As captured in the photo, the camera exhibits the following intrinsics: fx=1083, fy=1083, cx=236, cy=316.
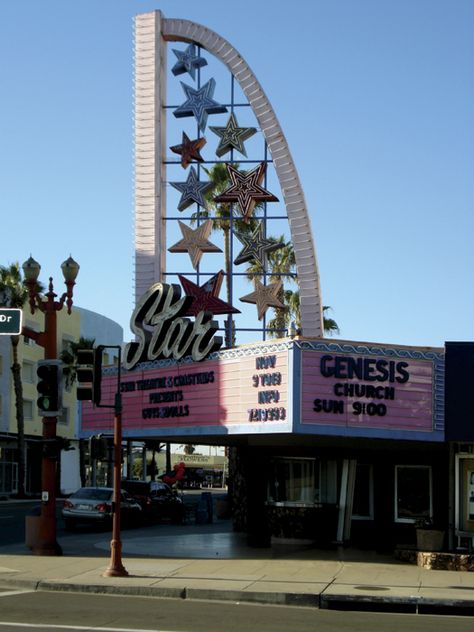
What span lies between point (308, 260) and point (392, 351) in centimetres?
966

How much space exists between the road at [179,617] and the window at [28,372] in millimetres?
55382

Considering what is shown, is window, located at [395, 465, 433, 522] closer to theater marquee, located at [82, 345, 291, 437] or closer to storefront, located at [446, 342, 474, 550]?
storefront, located at [446, 342, 474, 550]

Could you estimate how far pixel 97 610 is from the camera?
16.9 metres

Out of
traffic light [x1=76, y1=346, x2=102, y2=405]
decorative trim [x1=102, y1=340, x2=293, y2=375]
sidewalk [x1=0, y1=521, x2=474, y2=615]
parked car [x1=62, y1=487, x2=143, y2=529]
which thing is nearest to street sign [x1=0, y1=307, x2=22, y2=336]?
traffic light [x1=76, y1=346, x2=102, y2=405]

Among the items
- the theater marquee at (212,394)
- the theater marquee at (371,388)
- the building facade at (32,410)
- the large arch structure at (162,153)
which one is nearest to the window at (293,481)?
the theater marquee at (212,394)

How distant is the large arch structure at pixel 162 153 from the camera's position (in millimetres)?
34500

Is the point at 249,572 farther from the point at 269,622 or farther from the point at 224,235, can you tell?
the point at 224,235

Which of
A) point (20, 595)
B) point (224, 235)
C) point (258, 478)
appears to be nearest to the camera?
point (20, 595)

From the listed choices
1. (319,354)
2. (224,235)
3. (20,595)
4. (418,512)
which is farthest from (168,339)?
(224,235)

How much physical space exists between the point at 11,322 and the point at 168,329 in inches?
268

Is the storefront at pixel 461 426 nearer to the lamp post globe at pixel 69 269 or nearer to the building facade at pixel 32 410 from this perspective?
the lamp post globe at pixel 69 269

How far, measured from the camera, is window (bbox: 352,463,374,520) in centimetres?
3000

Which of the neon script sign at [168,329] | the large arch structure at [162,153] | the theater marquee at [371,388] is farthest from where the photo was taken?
the large arch structure at [162,153]

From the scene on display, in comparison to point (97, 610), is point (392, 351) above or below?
above
